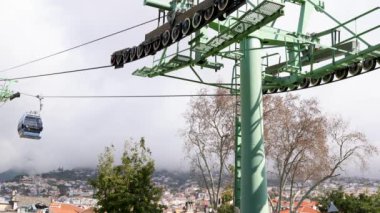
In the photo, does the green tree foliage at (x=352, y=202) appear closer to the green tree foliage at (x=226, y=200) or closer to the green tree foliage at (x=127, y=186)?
Result: the green tree foliage at (x=226, y=200)

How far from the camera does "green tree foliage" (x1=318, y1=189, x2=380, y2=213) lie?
54.3 m

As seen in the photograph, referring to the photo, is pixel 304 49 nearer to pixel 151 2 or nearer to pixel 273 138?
pixel 151 2

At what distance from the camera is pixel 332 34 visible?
16391 millimetres

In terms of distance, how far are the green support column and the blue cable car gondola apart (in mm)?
12595

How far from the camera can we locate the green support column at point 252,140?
15.5 m

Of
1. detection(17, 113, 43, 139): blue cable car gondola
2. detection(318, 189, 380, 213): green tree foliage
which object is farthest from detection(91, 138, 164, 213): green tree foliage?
detection(318, 189, 380, 213): green tree foliage

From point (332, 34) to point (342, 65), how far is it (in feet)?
3.78

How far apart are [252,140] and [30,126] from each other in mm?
13185

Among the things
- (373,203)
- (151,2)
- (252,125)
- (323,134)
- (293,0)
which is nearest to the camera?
(151,2)

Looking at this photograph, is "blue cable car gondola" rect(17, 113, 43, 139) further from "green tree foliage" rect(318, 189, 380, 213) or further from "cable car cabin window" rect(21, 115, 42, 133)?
"green tree foliage" rect(318, 189, 380, 213)

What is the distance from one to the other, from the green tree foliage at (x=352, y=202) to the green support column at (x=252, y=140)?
41.9 metres

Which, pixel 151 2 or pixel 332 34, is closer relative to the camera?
pixel 151 2

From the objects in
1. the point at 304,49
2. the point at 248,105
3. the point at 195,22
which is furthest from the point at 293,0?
the point at 195,22

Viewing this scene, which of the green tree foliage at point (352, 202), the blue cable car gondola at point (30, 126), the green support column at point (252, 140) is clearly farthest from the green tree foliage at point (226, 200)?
the green support column at point (252, 140)
